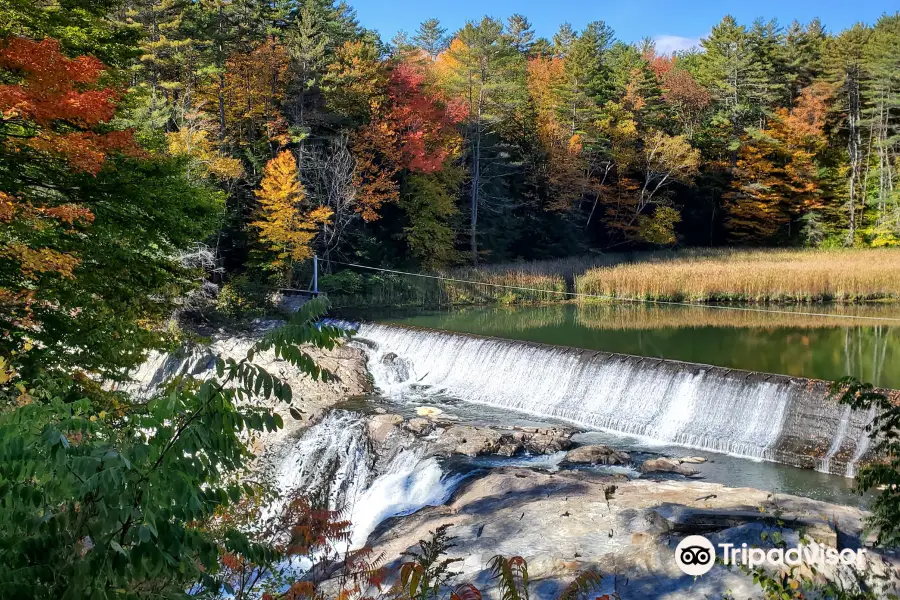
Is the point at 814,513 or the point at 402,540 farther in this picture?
the point at 402,540

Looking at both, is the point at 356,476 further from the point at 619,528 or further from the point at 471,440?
the point at 619,528

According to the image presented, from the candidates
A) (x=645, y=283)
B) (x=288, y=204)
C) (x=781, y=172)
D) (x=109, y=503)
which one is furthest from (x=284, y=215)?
(x=781, y=172)

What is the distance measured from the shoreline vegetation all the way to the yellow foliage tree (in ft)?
4.85

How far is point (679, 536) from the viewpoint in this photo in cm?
604

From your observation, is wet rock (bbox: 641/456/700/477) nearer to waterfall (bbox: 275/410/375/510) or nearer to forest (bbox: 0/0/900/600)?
forest (bbox: 0/0/900/600)

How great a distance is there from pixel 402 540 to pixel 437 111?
23071 mm

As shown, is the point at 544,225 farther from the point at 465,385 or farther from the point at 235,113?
the point at 465,385

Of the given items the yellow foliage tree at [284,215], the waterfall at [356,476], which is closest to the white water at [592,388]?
the waterfall at [356,476]

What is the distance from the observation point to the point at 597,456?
10031 millimetres

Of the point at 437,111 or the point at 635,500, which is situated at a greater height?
the point at 437,111

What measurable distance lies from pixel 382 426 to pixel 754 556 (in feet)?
23.2

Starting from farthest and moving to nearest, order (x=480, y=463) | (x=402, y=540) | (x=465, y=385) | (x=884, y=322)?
(x=884, y=322) < (x=465, y=385) < (x=480, y=463) < (x=402, y=540)

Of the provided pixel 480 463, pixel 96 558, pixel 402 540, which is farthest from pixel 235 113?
pixel 96 558

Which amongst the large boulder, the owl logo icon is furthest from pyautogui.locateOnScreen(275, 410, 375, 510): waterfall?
the owl logo icon
